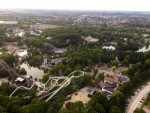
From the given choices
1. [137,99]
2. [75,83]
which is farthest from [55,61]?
[137,99]

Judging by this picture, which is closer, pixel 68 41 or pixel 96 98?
pixel 96 98

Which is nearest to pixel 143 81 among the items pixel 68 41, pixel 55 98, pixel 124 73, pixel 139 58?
pixel 124 73

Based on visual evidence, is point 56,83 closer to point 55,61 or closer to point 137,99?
point 55,61

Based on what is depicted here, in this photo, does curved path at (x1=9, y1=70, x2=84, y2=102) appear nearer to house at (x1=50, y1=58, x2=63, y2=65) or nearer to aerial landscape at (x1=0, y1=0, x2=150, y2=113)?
aerial landscape at (x1=0, y1=0, x2=150, y2=113)

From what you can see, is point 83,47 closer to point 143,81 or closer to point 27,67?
point 27,67

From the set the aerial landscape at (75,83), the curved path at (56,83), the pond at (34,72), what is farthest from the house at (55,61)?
the curved path at (56,83)

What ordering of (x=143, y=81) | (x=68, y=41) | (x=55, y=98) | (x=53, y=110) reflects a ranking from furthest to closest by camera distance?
(x=68, y=41) < (x=143, y=81) < (x=55, y=98) < (x=53, y=110)

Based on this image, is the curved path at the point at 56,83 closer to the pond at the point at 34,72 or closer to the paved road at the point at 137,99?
the pond at the point at 34,72

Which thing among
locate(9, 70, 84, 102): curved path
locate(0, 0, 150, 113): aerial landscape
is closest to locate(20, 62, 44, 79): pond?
locate(0, 0, 150, 113): aerial landscape
